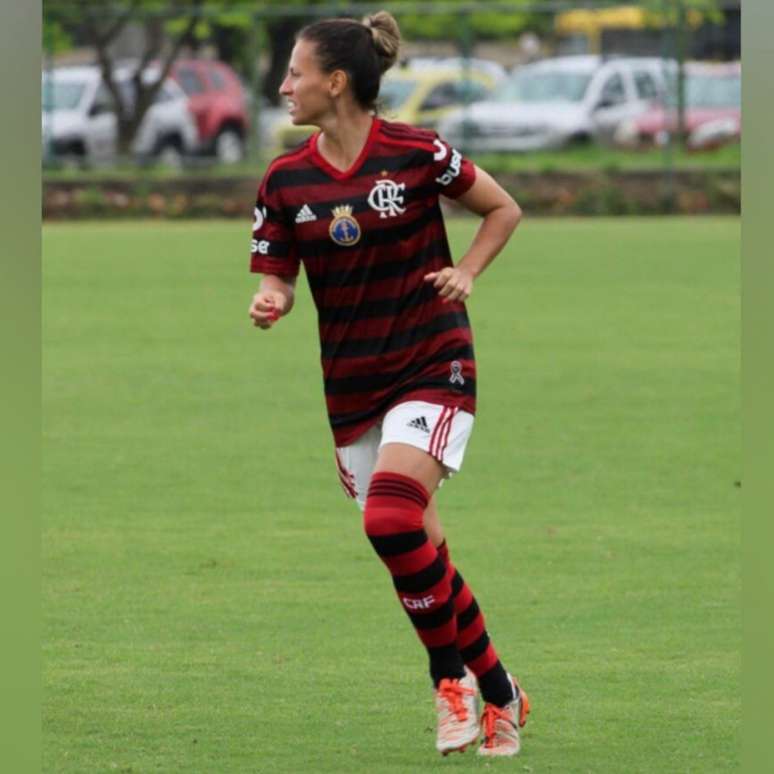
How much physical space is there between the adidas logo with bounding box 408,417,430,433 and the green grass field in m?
0.84

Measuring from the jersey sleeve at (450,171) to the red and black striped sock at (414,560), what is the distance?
76cm

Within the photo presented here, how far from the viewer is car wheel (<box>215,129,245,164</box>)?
32625 mm

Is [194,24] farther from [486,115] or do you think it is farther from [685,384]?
[685,384]

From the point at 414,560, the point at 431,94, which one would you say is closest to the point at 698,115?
the point at 431,94

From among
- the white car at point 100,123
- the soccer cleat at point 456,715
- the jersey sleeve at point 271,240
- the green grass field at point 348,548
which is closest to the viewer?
the soccer cleat at point 456,715

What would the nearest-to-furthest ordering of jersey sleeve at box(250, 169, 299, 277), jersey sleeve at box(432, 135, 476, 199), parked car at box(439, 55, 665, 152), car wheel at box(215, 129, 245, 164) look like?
jersey sleeve at box(432, 135, 476, 199) → jersey sleeve at box(250, 169, 299, 277) → parked car at box(439, 55, 665, 152) → car wheel at box(215, 129, 245, 164)

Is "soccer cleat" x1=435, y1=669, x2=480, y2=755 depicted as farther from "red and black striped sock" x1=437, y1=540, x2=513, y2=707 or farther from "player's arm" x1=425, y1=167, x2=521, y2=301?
"player's arm" x1=425, y1=167, x2=521, y2=301

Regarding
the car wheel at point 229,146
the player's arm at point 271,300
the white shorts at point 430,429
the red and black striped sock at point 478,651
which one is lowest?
the car wheel at point 229,146

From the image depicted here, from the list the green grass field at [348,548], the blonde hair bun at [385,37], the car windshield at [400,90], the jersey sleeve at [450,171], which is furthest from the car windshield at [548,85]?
the jersey sleeve at [450,171]

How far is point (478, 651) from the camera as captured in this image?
17.7ft

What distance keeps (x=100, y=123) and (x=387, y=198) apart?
28119 mm

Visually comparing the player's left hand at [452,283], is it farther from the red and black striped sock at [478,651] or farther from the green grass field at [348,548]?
the green grass field at [348,548]

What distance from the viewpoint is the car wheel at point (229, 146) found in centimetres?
3262

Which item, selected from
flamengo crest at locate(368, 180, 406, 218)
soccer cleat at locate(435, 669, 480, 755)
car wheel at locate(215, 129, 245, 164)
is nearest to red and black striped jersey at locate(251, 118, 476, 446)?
flamengo crest at locate(368, 180, 406, 218)
